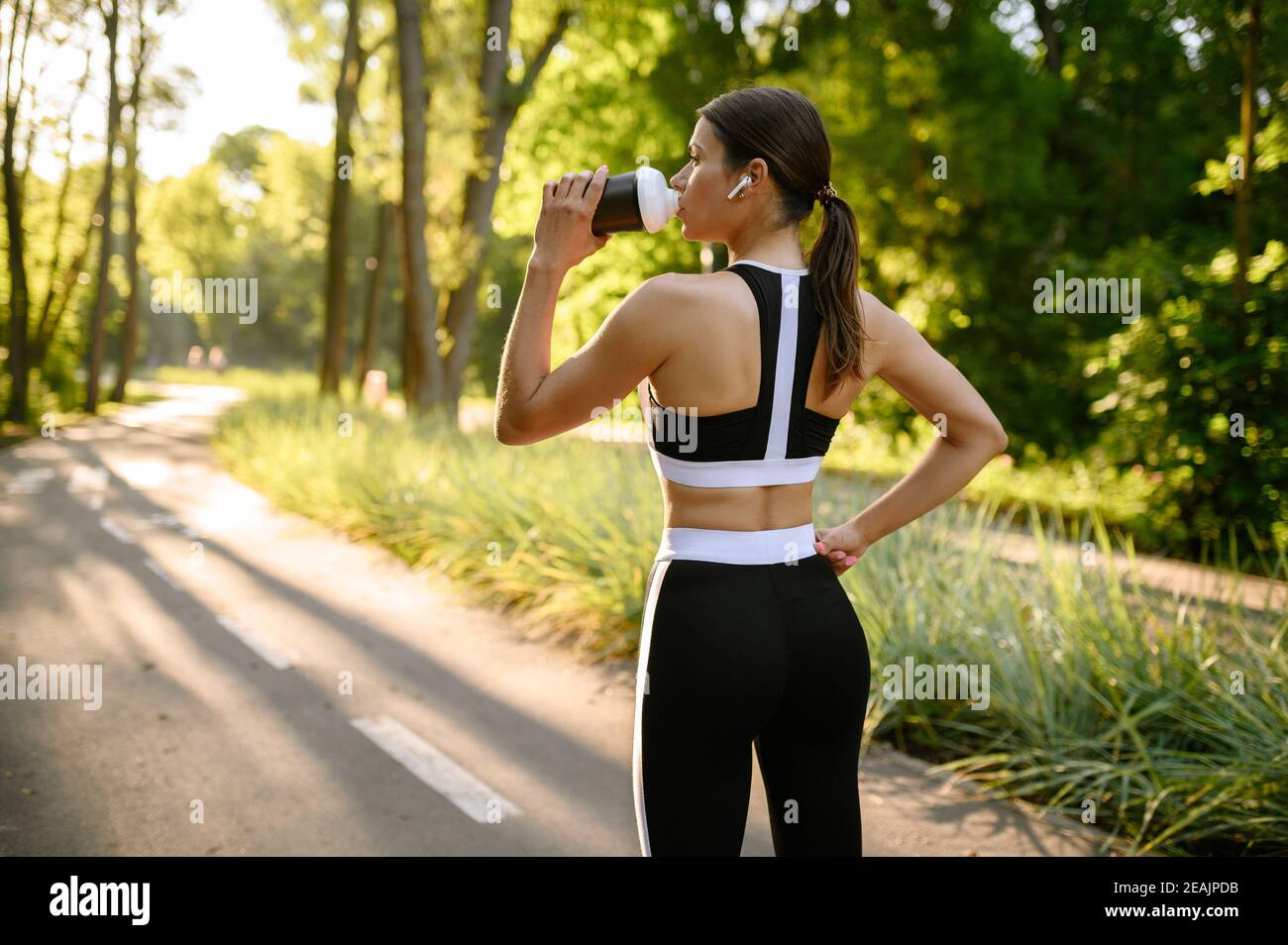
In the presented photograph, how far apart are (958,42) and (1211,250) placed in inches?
289

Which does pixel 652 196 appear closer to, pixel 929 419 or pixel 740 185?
pixel 740 185

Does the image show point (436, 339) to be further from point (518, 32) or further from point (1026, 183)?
point (1026, 183)

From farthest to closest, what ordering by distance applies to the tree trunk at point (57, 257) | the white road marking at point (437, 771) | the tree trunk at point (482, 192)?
the tree trunk at point (57, 257) → the tree trunk at point (482, 192) → the white road marking at point (437, 771)

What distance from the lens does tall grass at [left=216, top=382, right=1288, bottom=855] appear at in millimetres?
3922

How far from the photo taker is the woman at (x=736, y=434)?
192cm

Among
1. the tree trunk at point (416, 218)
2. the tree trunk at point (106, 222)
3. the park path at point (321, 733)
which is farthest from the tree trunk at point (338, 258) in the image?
the park path at point (321, 733)

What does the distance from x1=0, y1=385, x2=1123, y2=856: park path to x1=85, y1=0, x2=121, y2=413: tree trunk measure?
21634 millimetres

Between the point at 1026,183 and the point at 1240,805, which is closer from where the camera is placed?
the point at 1240,805

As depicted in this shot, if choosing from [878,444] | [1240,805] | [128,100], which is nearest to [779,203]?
[1240,805]

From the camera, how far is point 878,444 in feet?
58.6

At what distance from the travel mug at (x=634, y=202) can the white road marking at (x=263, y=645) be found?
492cm

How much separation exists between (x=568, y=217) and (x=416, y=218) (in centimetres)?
1390

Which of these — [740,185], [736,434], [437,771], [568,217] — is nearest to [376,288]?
[437,771]

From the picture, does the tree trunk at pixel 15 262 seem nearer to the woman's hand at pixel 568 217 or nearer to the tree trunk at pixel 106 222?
the tree trunk at pixel 106 222
